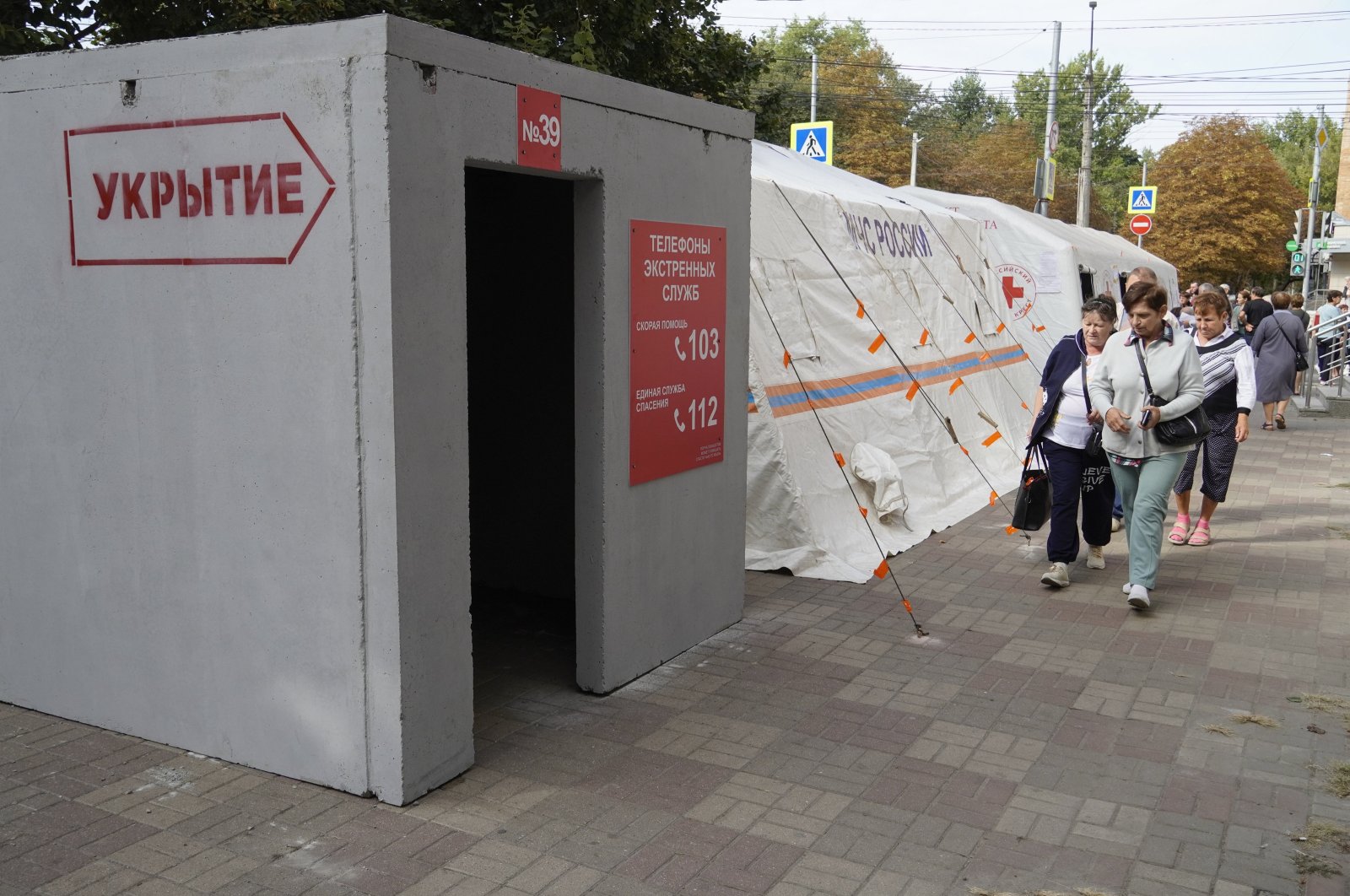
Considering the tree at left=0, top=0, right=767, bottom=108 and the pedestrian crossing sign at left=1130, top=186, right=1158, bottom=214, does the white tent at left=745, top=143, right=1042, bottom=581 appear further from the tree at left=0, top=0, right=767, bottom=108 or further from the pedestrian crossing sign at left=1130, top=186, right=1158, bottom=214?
the pedestrian crossing sign at left=1130, top=186, right=1158, bottom=214

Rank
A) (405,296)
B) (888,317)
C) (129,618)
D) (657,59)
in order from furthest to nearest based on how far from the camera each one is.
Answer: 1. (657,59)
2. (888,317)
3. (129,618)
4. (405,296)

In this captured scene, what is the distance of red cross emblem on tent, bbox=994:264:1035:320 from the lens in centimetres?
1353

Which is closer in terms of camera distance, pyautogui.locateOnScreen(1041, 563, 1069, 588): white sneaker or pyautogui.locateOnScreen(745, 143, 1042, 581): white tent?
pyautogui.locateOnScreen(1041, 563, 1069, 588): white sneaker

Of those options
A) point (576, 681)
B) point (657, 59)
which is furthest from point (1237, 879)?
point (657, 59)

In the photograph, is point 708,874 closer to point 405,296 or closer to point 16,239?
point 405,296

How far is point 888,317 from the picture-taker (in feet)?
31.7

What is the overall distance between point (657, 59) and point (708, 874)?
11.8m

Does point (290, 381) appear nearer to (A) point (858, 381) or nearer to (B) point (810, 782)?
(B) point (810, 782)

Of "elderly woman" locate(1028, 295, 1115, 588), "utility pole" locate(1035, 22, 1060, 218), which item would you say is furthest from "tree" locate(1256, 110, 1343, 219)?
"elderly woman" locate(1028, 295, 1115, 588)

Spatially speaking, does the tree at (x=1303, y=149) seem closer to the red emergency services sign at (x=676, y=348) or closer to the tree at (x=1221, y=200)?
the tree at (x=1221, y=200)

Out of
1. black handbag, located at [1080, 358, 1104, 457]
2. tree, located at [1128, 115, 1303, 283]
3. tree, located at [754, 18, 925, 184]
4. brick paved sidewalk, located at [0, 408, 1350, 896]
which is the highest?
tree, located at [754, 18, 925, 184]

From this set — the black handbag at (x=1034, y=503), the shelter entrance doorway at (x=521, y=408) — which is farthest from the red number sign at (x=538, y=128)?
the black handbag at (x=1034, y=503)

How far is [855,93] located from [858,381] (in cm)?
5392

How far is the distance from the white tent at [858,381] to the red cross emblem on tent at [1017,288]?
5.85 feet
